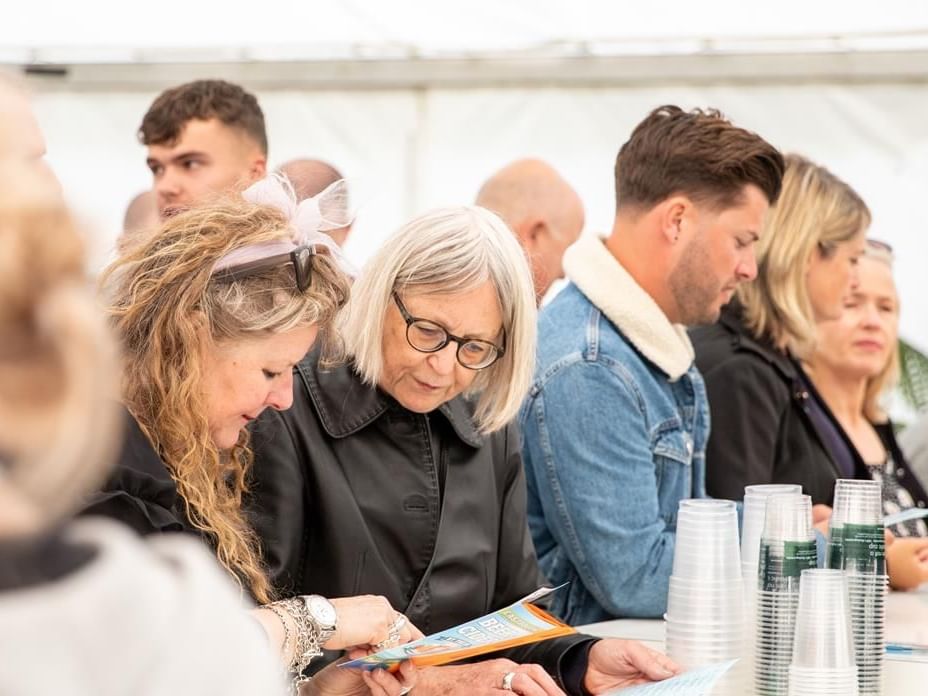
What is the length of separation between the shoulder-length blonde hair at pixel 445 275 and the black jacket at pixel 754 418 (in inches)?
43.1

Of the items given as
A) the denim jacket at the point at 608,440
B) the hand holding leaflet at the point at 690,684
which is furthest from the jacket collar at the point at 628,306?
the hand holding leaflet at the point at 690,684

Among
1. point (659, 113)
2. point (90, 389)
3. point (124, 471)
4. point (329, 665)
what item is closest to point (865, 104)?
point (659, 113)

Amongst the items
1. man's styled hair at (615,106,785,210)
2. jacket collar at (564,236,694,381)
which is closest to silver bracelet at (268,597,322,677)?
jacket collar at (564,236,694,381)

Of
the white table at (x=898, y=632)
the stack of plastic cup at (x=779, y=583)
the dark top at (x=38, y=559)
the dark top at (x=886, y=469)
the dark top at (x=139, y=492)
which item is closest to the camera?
the dark top at (x=38, y=559)

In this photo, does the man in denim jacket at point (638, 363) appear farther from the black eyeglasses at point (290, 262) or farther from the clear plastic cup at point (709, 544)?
the black eyeglasses at point (290, 262)

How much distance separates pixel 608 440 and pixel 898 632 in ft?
2.47

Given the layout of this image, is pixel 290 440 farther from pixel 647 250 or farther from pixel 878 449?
pixel 878 449

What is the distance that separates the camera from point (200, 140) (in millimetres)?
4410

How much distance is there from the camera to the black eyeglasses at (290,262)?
2.27 m

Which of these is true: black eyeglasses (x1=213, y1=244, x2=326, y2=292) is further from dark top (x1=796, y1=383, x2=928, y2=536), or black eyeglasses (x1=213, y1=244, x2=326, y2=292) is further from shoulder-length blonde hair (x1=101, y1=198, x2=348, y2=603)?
dark top (x1=796, y1=383, x2=928, y2=536)

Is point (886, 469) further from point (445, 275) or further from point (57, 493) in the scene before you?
point (57, 493)

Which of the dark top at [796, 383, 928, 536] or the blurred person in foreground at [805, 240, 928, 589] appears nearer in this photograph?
the dark top at [796, 383, 928, 536]

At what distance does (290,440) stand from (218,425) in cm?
33

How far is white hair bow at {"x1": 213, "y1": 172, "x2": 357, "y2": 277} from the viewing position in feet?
7.53
